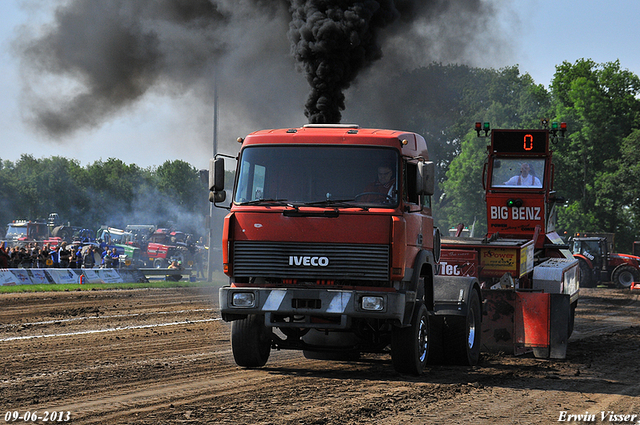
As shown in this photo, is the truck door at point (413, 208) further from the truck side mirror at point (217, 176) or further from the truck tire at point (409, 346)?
the truck side mirror at point (217, 176)

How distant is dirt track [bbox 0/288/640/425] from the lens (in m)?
6.36

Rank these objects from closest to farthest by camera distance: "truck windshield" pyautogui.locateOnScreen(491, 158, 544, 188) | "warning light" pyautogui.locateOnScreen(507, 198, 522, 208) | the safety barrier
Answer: "warning light" pyautogui.locateOnScreen(507, 198, 522, 208), "truck windshield" pyautogui.locateOnScreen(491, 158, 544, 188), the safety barrier

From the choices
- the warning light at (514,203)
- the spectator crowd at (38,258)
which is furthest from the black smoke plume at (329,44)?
the spectator crowd at (38,258)

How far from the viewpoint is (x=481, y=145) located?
181 feet

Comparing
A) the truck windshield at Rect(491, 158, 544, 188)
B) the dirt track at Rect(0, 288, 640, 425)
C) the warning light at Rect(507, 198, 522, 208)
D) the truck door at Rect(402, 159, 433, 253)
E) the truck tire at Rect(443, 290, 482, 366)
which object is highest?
the truck windshield at Rect(491, 158, 544, 188)

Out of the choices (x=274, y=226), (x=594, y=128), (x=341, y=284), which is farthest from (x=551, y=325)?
(x=594, y=128)

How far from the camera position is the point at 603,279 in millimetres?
32406

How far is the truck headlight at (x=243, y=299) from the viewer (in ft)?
26.2

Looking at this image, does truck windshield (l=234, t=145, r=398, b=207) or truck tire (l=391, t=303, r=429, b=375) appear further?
truck tire (l=391, t=303, r=429, b=375)

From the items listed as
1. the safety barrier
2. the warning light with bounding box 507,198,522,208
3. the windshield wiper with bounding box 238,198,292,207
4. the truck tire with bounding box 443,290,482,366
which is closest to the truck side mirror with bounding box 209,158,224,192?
the windshield wiper with bounding box 238,198,292,207

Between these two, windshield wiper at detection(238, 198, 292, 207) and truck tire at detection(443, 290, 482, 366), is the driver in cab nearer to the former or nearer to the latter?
windshield wiper at detection(238, 198, 292, 207)

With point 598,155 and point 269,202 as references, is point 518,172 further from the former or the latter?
point 598,155

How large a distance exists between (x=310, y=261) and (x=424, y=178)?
164cm

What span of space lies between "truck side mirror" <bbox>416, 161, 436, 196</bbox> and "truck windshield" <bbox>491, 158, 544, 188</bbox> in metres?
6.79
